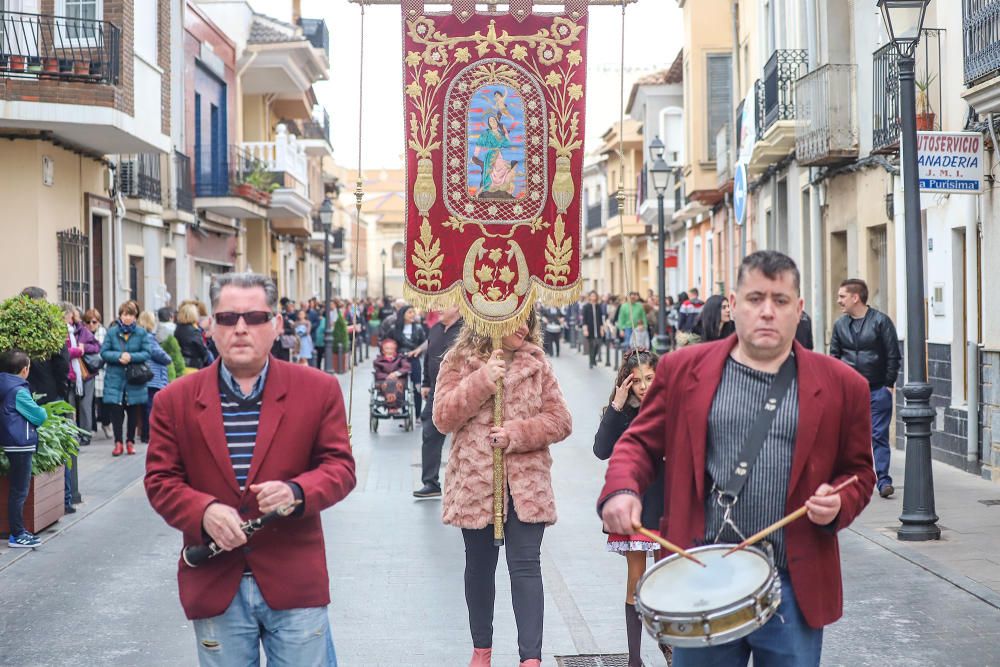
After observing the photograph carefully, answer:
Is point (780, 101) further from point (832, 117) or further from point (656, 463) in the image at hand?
point (656, 463)

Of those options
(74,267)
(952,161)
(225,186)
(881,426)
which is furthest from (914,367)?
(225,186)

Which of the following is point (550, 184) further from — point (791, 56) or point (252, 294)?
point (791, 56)

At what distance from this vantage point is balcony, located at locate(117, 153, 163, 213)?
23.1m

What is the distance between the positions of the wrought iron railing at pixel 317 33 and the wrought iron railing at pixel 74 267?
21869mm

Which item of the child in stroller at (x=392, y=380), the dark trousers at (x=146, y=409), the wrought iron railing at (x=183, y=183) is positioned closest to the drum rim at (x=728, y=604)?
the dark trousers at (x=146, y=409)

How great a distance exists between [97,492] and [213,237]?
65.2 ft

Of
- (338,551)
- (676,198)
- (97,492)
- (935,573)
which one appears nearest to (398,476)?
(97,492)

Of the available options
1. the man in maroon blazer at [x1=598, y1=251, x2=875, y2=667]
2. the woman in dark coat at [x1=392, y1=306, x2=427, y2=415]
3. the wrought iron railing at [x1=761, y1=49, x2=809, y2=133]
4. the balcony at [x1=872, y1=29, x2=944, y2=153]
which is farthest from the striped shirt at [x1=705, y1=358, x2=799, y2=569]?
the wrought iron railing at [x1=761, y1=49, x2=809, y2=133]

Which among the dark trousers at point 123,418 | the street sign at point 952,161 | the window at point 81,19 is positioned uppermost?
the window at point 81,19

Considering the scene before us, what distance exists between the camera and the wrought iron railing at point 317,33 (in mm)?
41312

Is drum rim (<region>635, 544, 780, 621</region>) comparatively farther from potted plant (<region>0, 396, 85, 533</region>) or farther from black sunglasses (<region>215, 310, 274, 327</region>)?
potted plant (<region>0, 396, 85, 533</region>)

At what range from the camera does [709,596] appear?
368cm

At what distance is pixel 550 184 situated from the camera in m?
7.38

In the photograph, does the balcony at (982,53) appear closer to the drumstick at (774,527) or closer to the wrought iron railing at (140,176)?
the drumstick at (774,527)
